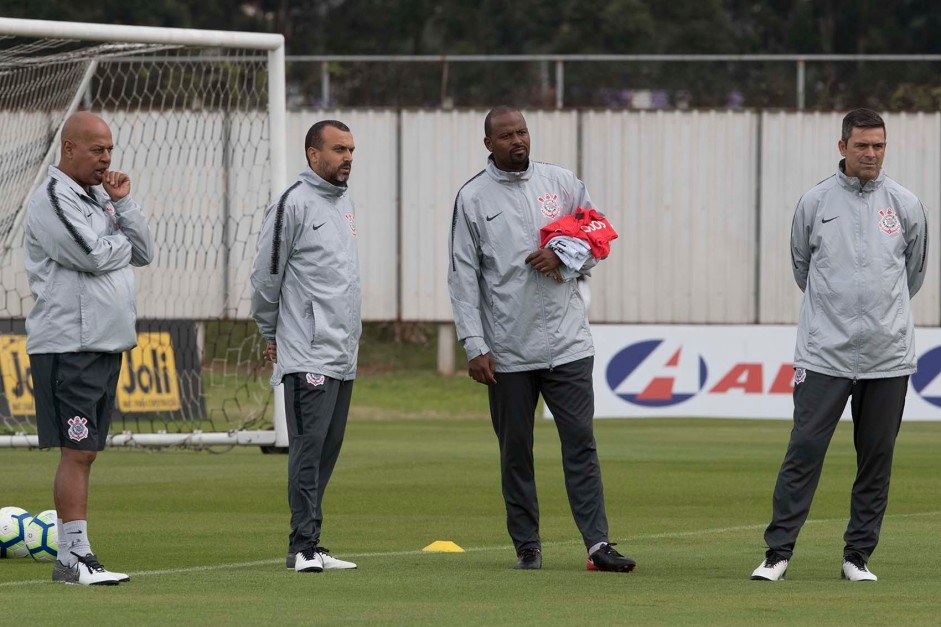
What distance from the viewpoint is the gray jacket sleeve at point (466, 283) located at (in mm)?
8516

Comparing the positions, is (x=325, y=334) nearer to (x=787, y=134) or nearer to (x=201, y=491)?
(x=201, y=491)

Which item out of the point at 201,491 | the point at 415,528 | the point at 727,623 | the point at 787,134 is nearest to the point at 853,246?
the point at 727,623

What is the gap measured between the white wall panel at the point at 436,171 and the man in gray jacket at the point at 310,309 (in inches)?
713

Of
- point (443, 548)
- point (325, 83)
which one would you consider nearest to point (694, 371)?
point (325, 83)

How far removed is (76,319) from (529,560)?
240cm

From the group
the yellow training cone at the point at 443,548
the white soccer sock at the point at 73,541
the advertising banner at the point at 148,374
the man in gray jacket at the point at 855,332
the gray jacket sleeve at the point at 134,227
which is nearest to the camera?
the white soccer sock at the point at 73,541

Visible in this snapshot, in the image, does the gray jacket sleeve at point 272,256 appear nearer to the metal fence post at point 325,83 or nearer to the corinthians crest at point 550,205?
the corinthians crest at point 550,205

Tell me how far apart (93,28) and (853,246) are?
769 centimetres

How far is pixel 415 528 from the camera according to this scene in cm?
1098

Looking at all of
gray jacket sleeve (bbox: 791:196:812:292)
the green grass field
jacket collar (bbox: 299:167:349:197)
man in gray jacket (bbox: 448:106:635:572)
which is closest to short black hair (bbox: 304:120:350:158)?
jacket collar (bbox: 299:167:349:197)

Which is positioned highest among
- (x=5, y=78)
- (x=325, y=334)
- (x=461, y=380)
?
(x=5, y=78)

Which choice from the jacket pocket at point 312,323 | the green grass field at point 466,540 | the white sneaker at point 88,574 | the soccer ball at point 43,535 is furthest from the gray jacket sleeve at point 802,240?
the soccer ball at point 43,535

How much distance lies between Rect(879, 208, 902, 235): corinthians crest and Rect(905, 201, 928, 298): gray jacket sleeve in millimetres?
76

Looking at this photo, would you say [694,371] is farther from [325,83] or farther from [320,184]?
[320,184]
